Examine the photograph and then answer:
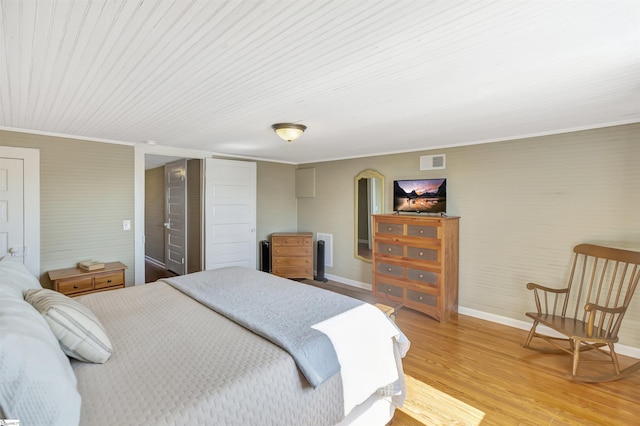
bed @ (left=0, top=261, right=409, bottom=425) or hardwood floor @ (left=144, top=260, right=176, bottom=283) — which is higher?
bed @ (left=0, top=261, right=409, bottom=425)

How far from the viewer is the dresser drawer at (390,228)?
3.99 meters

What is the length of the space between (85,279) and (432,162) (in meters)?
4.45

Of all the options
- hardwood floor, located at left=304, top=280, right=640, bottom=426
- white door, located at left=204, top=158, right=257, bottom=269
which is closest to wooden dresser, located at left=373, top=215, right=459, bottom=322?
hardwood floor, located at left=304, top=280, right=640, bottom=426

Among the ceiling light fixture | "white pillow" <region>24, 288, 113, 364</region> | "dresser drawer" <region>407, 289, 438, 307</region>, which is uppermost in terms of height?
the ceiling light fixture

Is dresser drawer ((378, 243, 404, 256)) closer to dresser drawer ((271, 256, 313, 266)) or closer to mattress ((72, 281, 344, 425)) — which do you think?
dresser drawer ((271, 256, 313, 266))

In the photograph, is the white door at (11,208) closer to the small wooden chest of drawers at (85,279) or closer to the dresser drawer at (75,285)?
the small wooden chest of drawers at (85,279)

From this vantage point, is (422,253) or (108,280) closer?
(108,280)

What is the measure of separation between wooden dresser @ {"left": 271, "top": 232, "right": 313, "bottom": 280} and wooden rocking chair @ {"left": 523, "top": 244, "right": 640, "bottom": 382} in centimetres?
319

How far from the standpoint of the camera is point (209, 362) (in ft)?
4.62

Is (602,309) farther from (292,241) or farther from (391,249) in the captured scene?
(292,241)

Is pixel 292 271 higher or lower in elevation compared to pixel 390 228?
lower

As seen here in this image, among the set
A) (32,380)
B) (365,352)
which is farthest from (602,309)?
(32,380)

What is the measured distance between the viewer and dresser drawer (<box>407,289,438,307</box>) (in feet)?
12.1

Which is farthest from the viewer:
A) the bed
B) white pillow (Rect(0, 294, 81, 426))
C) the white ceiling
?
the white ceiling
